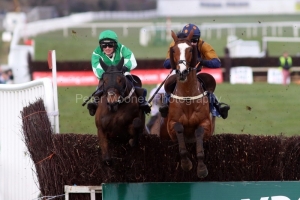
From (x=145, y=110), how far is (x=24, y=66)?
17453 millimetres

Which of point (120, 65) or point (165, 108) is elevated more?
point (120, 65)

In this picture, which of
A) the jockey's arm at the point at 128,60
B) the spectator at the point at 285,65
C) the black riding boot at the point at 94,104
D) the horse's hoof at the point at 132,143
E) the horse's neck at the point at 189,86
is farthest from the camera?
the spectator at the point at 285,65

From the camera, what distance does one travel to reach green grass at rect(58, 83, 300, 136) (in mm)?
15573

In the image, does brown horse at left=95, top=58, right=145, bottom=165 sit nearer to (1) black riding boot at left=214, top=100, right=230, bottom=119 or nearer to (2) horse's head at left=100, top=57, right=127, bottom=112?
(2) horse's head at left=100, top=57, right=127, bottom=112

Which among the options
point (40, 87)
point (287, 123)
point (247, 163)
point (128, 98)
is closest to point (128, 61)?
point (128, 98)

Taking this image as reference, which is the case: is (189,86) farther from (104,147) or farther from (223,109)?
(104,147)

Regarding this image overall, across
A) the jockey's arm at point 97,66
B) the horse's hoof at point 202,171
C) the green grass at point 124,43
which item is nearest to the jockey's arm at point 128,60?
the jockey's arm at point 97,66

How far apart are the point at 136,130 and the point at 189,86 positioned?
745 millimetres

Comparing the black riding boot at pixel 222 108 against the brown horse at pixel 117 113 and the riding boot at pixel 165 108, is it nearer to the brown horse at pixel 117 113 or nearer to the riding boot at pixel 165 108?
the riding boot at pixel 165 108

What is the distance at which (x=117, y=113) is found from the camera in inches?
290

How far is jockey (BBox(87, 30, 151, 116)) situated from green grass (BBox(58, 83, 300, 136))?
22.0 feet

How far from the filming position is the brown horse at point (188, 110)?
23.1 feet

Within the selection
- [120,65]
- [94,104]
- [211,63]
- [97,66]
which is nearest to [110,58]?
[97,66]

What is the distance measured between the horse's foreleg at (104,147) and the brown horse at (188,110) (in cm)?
71
